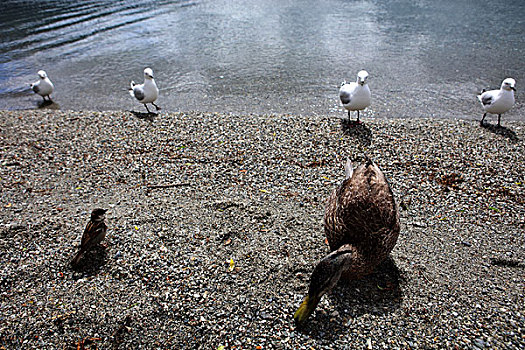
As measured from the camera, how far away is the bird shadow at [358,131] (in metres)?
7.14

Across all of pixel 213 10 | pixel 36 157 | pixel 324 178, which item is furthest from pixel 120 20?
pixel 324 178

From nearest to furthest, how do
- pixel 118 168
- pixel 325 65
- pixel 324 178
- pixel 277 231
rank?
1. pixel 277 231
2. pixel 324 178
3. pixel 118 168
4. pixel 325 65

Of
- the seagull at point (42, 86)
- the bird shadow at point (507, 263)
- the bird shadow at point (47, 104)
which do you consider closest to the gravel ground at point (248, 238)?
the bird shadow at point (507, 263)

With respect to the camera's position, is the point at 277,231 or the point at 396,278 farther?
the point at 277,231

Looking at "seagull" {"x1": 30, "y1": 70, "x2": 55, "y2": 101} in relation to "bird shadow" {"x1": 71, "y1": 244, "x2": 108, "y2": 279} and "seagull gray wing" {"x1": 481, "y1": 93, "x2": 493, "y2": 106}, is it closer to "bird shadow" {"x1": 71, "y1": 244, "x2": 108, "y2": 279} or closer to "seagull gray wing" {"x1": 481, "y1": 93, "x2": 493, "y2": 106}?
"bird shadow" {"x1": 71, "y1": 244, "x2": 108, "y2": 279}

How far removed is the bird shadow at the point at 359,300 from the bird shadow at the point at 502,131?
5.18m

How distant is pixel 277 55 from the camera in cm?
1315

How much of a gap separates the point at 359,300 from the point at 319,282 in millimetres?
713

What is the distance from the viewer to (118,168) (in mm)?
6410

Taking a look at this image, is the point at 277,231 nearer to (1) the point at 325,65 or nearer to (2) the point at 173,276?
(2) the point at 173,276

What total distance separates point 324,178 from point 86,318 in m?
4.20

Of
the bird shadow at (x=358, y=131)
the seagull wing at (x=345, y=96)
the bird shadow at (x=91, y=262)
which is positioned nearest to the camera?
the bird shadow at (x=91, y=262)

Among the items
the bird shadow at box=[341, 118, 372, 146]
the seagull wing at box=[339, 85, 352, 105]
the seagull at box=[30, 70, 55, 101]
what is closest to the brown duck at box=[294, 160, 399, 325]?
the bird shadow at box=[341, 118, 372, 146]

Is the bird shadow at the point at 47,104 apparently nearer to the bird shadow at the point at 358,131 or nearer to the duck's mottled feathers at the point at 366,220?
the bird shadow at the point at 358,131
